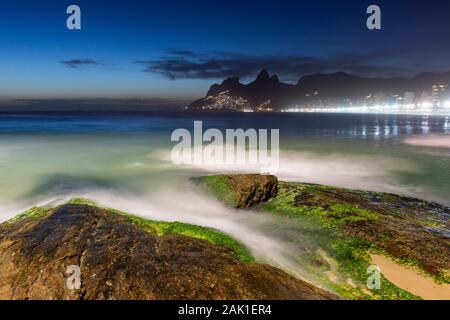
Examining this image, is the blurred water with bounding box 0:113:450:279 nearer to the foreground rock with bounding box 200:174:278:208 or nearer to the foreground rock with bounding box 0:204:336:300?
the foreground rock with bounding box 200:174:278:208

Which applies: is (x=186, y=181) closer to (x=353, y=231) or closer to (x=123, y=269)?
(x=353, y=231)

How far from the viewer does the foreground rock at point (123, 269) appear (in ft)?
16.1

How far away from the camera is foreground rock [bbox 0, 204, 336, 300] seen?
4.89 m

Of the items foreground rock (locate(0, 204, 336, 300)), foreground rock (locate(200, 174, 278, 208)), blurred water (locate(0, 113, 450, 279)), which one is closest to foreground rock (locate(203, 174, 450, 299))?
foreground rock (locate(200, 174, 278, 208))

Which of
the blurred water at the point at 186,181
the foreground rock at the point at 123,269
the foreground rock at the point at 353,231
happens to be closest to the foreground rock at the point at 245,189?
the foreground rock at the point at 353,231

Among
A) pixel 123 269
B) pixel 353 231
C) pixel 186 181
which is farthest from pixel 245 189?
pixel 123 269

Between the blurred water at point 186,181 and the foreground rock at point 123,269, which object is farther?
the blurred water at point 186,181

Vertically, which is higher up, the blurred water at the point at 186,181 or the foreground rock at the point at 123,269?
the foreground rock at the point at 123,269

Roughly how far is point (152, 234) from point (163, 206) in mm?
5488

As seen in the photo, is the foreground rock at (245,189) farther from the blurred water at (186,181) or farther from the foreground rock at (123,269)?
the foreground rock at (123,269)

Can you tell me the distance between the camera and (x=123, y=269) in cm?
532

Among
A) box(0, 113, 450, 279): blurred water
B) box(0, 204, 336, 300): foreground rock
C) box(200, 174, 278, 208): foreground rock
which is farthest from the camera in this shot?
box(200, 174, 278, 208): foreground rock
